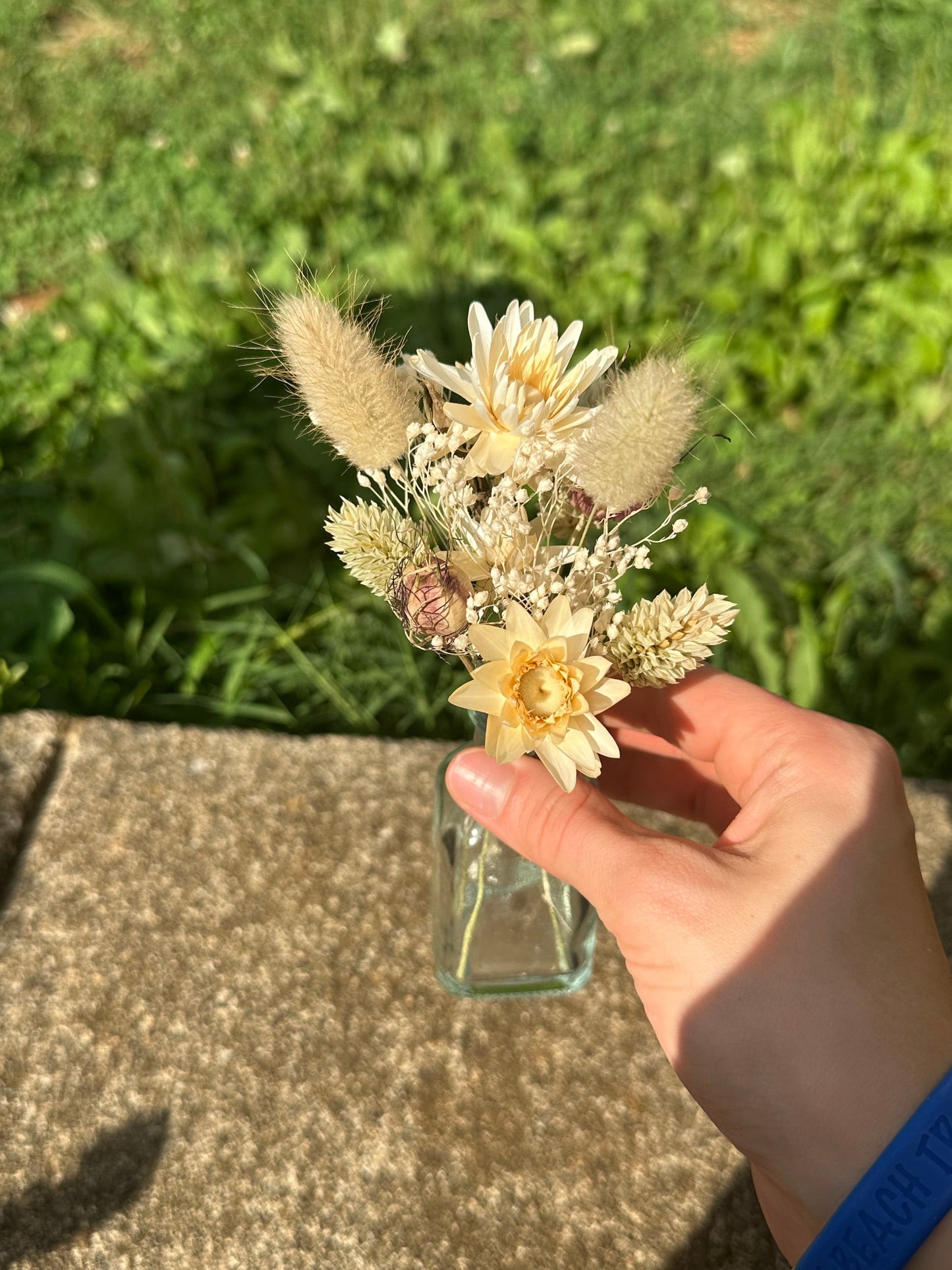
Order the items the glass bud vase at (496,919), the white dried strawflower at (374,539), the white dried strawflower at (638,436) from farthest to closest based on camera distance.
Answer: the glass bud vase at (496,919), the white dried strawflower at (374,539), the white dried strawflower at (638,436)

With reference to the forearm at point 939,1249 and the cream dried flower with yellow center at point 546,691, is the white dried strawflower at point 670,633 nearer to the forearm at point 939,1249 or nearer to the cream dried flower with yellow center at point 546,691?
the cream dried flower with yellow center at point 546,691

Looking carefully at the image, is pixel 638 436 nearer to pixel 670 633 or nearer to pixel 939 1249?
pixel 670 633

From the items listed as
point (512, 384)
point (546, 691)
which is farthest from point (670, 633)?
point (512, 384)

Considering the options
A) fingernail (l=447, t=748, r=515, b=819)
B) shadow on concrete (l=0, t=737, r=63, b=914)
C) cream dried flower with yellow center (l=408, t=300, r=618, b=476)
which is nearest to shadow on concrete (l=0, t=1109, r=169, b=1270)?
shadow on concrete (l=0, t=737, r=63, b=914)

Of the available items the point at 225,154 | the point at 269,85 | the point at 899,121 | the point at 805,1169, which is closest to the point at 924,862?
the point at 805,1169

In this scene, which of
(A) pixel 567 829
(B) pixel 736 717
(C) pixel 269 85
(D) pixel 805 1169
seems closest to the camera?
(D) pixel 805 1169

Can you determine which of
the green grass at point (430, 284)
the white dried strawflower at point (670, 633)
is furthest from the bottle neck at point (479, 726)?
the green grass at point (430, 284)

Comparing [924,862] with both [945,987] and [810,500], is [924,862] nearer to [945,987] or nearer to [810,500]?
[945,987]
